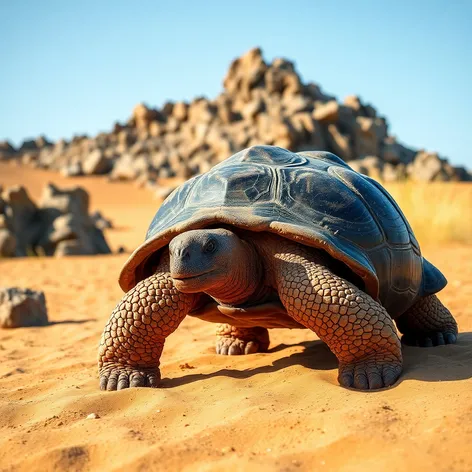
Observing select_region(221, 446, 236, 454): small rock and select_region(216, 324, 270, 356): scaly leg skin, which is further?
select_region(216, 324, 270, 356): scaly leg skin

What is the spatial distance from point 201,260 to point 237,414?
Result: 763 mm

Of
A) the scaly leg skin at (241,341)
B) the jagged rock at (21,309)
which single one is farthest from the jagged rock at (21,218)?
the scaly leg skin at (241,341)

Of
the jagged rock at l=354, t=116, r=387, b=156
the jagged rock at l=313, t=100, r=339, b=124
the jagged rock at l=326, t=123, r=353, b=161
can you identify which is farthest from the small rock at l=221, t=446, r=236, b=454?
the jagged rock at l=354, t=116, r=387, b=156

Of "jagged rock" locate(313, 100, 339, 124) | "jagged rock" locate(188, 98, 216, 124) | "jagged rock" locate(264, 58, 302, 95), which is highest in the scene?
"jagged rock" locate(264, 58, 302, 95)

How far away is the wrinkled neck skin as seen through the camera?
3111 millimetres

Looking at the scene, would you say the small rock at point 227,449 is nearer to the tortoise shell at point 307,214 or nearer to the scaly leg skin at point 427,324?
the tortoise shell at point 307,214

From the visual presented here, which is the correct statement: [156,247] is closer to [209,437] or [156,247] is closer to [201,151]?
[209,437]

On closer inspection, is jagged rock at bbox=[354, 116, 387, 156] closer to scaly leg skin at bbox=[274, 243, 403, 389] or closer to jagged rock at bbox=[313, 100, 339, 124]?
jagged rock at bbox=[313, 100, 339, 124]

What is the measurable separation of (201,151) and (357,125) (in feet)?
31.3

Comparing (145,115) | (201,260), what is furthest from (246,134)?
(201,260)

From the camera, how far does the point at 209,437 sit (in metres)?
2.33

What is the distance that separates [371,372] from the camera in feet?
9.50

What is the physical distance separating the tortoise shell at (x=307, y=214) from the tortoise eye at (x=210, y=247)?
17 centimetres

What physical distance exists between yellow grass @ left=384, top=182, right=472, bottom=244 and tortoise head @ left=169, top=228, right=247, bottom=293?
8.77 metres
